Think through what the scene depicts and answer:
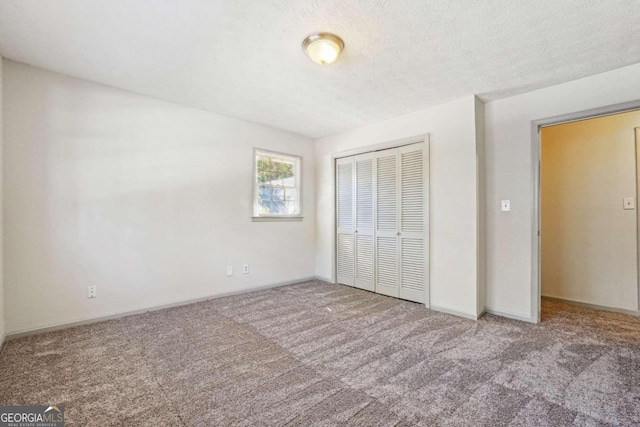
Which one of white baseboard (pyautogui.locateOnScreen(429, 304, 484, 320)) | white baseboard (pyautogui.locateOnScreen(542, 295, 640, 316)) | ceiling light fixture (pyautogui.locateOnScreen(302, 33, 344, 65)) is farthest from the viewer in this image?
white baseboard (pyautogui.locateOnScreen(542, 295, 640, 316))

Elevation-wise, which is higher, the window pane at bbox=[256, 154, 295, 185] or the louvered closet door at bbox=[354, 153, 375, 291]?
the window pane at bbox=[256, 154, 295, 185]

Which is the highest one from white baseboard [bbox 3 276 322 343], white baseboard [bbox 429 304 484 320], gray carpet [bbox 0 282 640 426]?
white baseboard [bbox 3 276 322 343]

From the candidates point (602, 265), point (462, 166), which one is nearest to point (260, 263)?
point (462, 166)

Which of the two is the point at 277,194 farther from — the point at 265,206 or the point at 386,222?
the point at 386,222

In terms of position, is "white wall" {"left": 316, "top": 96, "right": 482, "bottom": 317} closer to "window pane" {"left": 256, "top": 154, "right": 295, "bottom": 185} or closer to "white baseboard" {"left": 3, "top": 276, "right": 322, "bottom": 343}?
"window pane" {"left": 256, "top": 154, "right": 295, "bottom": 185}

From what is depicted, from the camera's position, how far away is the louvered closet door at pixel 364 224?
4199 mm

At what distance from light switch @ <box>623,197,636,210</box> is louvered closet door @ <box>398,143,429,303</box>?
218 cm

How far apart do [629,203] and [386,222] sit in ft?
8.79

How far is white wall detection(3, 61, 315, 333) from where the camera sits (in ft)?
8.61

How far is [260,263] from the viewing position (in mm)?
4281

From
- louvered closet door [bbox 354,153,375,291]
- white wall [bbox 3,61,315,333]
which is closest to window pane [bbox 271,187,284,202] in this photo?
white wall [bbox 3,61,315,333]

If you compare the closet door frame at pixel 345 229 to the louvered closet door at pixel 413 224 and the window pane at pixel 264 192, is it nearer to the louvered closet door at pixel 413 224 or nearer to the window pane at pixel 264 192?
the louvered closet door at pixel 413 224

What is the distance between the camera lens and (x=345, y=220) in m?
4.58

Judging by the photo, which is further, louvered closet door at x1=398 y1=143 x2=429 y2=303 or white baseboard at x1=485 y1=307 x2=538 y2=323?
louvered closet door at x1=398 y1=143 x2=429 y2=303
